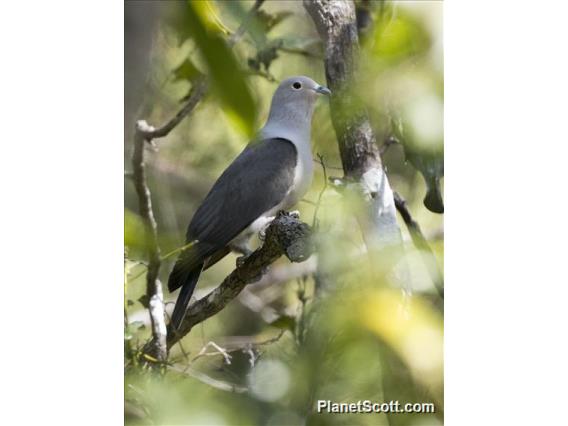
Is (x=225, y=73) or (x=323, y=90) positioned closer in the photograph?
(x=225, y=73)

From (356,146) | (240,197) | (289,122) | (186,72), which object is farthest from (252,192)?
(186,72)

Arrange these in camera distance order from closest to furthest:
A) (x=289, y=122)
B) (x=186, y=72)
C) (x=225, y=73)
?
(x=225, y=73)
(x=186, y=72)
(x=289, y=122)

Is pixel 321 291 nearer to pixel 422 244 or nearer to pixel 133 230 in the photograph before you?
pixel 422 244

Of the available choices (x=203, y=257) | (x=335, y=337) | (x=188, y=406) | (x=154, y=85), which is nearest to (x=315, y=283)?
(x=335, y=337)

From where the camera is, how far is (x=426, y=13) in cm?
349

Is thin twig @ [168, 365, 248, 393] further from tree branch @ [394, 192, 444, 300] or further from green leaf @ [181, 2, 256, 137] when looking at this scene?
green leaf @ [181, 2, 256, 137]

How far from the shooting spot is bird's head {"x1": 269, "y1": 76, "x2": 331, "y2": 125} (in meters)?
3.61

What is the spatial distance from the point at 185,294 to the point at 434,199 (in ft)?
3.48

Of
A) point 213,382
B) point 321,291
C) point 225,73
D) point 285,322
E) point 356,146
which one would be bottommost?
point 213,382

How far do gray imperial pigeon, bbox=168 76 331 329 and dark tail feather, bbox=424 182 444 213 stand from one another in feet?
1.57

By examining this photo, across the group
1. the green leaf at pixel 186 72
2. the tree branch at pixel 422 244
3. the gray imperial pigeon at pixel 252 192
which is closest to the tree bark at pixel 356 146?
the tree branch at pixel 422 244

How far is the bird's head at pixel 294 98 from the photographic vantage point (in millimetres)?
3611

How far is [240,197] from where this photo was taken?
355cm

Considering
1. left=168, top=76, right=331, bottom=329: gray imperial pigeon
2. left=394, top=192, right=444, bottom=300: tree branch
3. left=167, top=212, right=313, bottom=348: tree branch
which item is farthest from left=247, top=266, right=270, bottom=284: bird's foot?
left=394, top=192, right=444, bottom=300: tree branch
